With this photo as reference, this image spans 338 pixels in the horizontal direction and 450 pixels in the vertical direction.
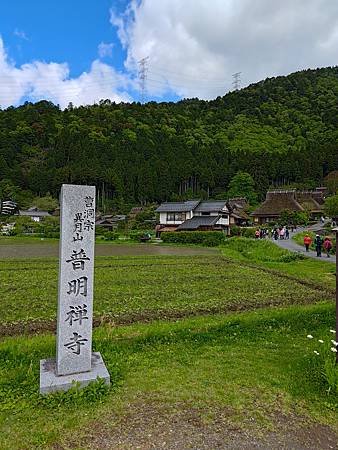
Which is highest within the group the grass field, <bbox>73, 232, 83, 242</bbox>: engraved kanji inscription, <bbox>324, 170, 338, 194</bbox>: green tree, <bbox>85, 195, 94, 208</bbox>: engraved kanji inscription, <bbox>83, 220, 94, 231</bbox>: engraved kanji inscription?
<bbox>324, 170, 338, 194</bbox>: green tree

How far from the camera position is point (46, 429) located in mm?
3379

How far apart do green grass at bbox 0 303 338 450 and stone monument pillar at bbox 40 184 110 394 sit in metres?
0.34

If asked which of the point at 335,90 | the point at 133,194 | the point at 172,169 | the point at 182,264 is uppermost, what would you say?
the point at 335,90

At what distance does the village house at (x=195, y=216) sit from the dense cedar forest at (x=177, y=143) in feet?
70.9

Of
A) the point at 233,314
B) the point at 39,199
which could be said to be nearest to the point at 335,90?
the point at 39,199

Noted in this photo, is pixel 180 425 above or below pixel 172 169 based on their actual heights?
below

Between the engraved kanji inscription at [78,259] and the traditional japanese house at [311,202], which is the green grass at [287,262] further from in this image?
the traditional japanese house at [311,202]

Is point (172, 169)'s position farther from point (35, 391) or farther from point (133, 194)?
point (35, 391)

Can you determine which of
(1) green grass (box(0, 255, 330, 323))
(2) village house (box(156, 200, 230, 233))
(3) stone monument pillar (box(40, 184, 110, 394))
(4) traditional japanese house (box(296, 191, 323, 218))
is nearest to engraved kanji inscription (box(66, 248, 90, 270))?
(3) stone monument pillar (box(40, 184, 110, 394))

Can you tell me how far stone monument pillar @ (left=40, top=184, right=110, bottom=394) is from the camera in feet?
14.4

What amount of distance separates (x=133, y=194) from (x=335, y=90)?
71640mm

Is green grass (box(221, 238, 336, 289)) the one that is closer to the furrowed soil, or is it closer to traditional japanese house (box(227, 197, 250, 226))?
the furrowed soil

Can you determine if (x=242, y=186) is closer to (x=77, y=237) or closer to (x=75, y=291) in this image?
(x=77, y=237)

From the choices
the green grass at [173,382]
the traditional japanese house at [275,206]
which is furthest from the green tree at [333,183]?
the green grass at [173,382]
